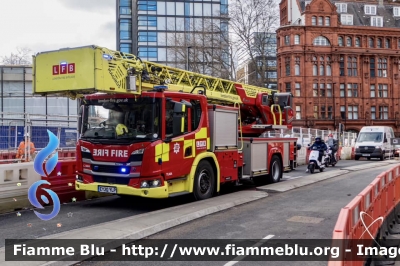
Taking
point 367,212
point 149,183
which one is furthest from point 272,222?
point 367,212

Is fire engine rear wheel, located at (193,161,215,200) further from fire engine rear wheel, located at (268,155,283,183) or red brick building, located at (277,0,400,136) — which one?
red brick building, located at (277,0,400,136)

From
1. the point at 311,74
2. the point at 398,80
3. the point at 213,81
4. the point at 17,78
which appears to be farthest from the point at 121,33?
the point at 213,81

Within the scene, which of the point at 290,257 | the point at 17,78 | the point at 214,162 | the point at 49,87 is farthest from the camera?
the point at 17,78

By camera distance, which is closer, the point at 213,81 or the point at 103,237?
the point at 103,237

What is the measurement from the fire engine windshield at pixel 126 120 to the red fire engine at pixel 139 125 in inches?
0.9

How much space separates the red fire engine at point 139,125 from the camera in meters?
9.08

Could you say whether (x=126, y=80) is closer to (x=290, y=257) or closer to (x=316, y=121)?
(x=290, y=257)

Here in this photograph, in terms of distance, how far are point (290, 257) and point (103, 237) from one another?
2954 mm

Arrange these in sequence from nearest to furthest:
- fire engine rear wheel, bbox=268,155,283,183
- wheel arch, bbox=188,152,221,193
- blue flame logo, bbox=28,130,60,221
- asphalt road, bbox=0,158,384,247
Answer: blue flame logo, bbox=28,130,60,221
asphalt road, bbox=0,158,384,247
wheel arch, bbox=188,152,221,193
fire engine rear wheel, bbox=268,155,283,183

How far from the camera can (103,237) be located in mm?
7020

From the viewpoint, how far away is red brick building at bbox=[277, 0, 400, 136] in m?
59.9

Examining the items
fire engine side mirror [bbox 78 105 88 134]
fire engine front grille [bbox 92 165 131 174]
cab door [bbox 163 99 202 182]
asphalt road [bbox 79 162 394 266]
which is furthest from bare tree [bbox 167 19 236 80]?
fire engine front grille [bbox 92 165 131 174]

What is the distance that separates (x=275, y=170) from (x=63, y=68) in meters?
8.64

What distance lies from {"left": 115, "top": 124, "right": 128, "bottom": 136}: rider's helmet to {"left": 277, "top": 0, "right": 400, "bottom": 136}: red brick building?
51395 millimetres
